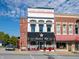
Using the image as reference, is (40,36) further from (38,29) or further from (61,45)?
(61,45)

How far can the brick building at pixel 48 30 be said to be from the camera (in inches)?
1924

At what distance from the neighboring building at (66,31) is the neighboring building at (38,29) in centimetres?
130

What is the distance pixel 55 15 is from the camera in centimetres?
5028

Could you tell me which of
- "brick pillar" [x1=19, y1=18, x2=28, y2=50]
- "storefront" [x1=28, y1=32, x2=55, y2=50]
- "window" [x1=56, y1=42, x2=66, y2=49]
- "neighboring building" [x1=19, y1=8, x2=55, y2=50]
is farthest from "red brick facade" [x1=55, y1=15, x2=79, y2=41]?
"brick pillar" [x1=19, y1=18, x2=28, y2=50]

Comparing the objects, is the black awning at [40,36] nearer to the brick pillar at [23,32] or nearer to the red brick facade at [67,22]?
the brick pillar at [23,32]

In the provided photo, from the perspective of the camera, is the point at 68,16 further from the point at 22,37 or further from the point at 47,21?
the point at 22,37

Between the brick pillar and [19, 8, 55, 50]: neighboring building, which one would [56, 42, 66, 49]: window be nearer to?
[19, 8, 55, 50]: neighboring building

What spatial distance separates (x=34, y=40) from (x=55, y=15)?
22.7ft

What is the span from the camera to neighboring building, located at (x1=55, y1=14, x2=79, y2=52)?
5016 centimetres

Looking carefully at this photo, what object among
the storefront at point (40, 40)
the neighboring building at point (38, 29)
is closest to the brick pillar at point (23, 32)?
the neighboring building at point (38, 29)

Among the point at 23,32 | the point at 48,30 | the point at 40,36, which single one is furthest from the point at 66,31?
the point at 23,32

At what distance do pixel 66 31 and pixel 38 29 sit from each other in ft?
19.5

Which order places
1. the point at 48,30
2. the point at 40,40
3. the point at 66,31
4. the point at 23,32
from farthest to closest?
1. the point at 66,31
2. the point at 48,30
3. the point at 23,32
4. the point at 40,40

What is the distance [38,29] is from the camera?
49000mm
